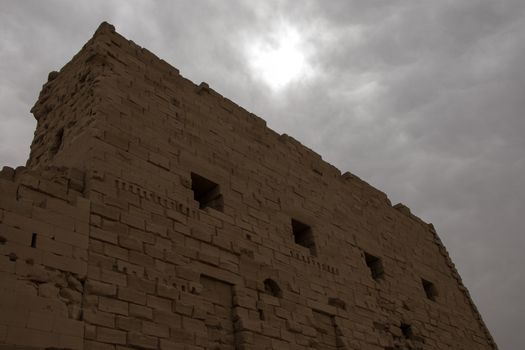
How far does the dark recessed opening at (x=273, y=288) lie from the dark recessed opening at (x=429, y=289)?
4993 mm

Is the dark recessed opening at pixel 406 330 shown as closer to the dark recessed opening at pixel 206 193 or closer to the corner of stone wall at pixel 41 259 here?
the dark recessed opening at pixel 206 193

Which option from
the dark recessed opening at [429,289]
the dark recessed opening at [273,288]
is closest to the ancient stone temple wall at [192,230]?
the dark recessed opening at [273,288]

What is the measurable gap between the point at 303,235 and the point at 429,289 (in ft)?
13.2

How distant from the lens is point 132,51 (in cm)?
799

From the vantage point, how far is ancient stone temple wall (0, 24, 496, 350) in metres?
5.39

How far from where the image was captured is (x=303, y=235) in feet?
29.2

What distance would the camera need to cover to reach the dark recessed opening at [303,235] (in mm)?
8711

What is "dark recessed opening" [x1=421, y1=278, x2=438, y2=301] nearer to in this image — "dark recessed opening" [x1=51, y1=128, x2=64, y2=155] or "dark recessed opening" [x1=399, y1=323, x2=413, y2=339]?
"dark recessed opening" [x1=399, y1=323, x2=413, y2=339]

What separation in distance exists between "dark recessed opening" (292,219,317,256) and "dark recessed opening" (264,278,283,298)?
4.61 feet

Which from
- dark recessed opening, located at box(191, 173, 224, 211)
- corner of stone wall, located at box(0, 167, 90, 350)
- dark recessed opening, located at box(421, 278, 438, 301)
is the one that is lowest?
corner of stone wall, located at box(0, 167, 90, 350)

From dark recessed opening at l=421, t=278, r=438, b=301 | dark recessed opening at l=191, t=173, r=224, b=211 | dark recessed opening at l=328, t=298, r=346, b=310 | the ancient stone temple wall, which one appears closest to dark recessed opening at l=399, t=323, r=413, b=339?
the ancient stone temple wall

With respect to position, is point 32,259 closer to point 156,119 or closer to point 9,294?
point 9,294

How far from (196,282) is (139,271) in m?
0.76

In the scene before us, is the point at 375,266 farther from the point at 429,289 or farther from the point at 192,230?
the point at 192,230
